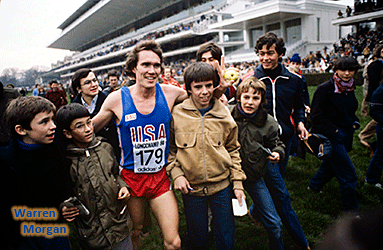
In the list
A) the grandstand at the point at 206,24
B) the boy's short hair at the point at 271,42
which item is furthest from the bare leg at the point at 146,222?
the grandstand at the point at 206,24

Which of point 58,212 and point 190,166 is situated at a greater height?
point 190,166

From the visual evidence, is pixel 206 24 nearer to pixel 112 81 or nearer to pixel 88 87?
pixel 112 81

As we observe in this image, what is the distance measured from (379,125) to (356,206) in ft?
4.88

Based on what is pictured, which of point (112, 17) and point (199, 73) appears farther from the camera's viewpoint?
point (112, 17)

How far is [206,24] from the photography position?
39375 millimetres

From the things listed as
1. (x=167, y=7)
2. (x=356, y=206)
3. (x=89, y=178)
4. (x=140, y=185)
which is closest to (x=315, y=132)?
(x=356, y=206)

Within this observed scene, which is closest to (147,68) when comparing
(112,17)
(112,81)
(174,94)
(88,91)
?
(174,94)

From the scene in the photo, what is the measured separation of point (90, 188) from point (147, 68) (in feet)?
4.07

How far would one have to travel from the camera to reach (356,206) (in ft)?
11.3

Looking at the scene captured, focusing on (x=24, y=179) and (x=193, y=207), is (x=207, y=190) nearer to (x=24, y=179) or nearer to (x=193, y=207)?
(x=193, y=207)

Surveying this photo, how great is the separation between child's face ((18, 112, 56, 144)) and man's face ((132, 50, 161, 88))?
90 centimetres

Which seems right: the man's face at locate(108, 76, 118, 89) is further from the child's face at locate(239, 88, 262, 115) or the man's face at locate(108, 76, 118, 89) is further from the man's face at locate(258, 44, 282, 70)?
the child's face at locate(239, 88, 262, 115)

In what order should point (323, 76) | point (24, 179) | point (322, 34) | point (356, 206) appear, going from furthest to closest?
point (322, 34)
point (323, 76)
point (356, 206)
point (24, 179)

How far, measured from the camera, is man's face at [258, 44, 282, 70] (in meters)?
3.20
